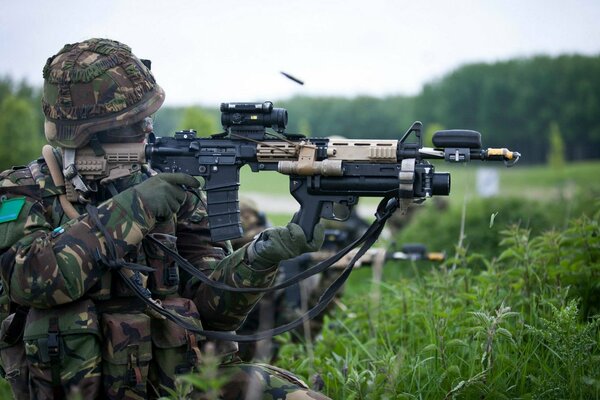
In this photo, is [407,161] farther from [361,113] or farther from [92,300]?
[361,113]

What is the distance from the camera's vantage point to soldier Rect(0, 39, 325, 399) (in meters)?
3.77

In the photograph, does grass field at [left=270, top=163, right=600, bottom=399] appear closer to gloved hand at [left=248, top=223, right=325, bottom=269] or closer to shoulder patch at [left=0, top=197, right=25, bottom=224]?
gloved hand at [left=248, top=223, right=325, bottom=269]

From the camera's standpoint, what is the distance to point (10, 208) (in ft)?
12.6

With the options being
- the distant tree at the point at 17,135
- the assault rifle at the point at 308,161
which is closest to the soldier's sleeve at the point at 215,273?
the assault rifle at the point at 308,161

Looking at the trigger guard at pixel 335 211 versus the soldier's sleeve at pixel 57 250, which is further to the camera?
the trigger guard at pixel 335 211

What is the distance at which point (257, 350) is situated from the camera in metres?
6.34

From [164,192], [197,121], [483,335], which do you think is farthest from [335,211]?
[197,121]

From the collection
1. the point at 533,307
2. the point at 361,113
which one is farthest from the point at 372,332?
the point at 361,113

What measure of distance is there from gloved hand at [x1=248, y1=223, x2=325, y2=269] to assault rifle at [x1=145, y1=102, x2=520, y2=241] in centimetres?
5

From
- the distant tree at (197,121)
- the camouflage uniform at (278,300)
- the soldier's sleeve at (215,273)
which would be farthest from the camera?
the distant tree at (197,121)

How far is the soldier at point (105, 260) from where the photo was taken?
377 centimetres

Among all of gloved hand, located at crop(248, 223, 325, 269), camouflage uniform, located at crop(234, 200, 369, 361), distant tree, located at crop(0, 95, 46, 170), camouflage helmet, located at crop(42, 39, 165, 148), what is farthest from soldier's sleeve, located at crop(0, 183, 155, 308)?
distant tree, located at crop(0, 95, 46, 170)

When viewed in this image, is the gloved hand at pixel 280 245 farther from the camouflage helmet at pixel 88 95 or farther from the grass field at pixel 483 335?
the camouflage helmet at pixel 88 95

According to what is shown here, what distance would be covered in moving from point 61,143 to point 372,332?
2.43 metres
